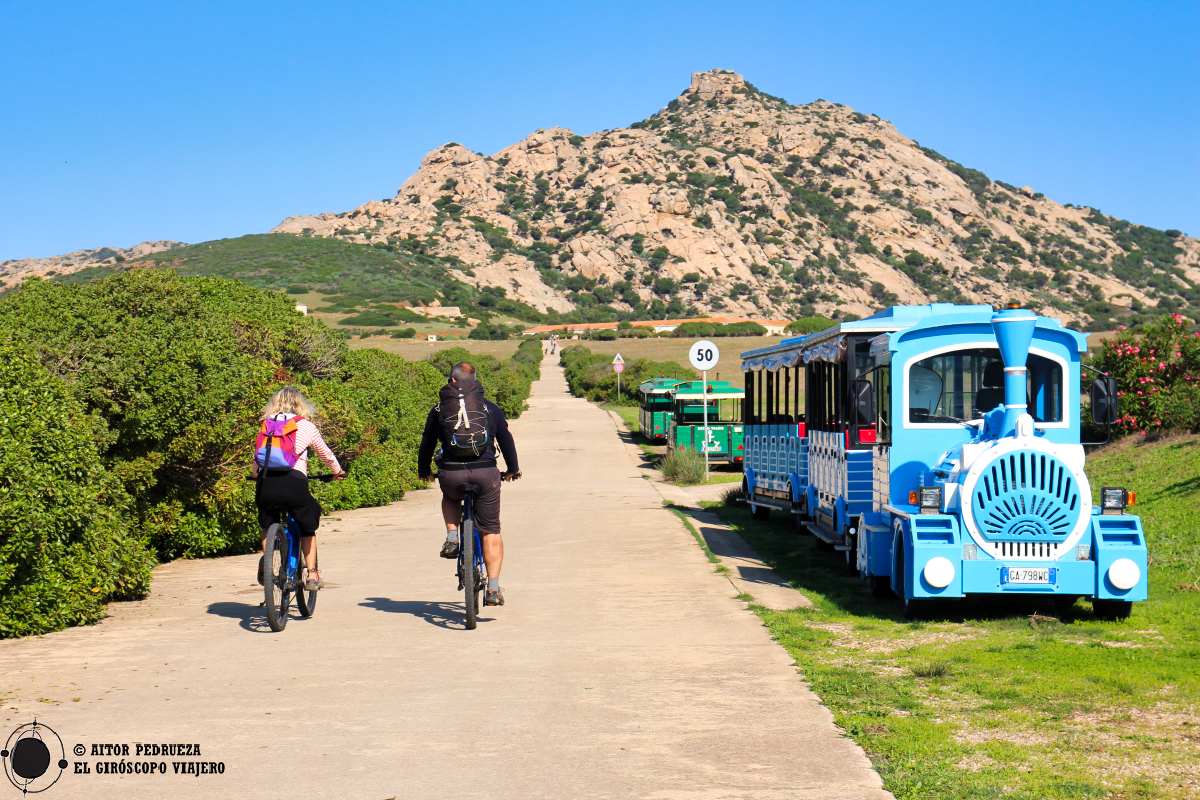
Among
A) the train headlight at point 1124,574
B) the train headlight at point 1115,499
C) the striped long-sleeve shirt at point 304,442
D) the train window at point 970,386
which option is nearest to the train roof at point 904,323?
the train window at point 970,386

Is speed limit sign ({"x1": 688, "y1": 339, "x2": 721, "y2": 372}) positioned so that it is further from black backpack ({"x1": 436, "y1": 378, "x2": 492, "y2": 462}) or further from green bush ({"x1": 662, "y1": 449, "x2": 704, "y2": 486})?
black backpack ({"x1": 436, "y1": 378, "x2": 492, "y2": 462})

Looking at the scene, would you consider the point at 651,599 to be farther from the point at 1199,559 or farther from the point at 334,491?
the point at 334,491

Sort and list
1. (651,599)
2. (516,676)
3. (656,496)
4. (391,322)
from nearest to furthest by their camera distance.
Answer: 1. (516,676)
2. (651,599)
3. (656,496)
4. (391,322)

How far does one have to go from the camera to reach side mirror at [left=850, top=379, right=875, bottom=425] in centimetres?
1152

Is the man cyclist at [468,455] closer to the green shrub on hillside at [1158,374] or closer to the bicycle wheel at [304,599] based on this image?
the bicycle wheel at [304,599]

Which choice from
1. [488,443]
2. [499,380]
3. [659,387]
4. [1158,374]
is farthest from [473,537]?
[499,380]

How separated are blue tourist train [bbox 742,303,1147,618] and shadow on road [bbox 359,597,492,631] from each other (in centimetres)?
366

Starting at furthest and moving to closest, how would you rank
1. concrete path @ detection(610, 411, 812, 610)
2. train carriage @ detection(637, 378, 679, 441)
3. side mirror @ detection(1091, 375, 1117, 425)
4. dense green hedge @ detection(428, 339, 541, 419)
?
dense green hedge @ detection(428, 339, 541, 419) < train carriage @ detection(637, 378, 679, 441) < concrete path @ detection(610, 411, 812, 610) < side mirror @ detection(1091, 375, 1117, 425)

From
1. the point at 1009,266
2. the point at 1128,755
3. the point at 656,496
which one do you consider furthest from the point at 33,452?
the point at 1009,266

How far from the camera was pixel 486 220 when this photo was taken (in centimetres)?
17275

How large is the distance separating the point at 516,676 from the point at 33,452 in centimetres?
410

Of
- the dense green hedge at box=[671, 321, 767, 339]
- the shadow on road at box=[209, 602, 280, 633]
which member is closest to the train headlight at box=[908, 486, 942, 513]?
the shadow on road at box=[209, 602, 280, 633]

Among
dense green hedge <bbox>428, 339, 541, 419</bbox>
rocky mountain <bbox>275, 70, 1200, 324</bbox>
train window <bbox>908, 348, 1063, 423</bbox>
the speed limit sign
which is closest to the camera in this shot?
train window <bbox>908, 348, 1063, 423</bbox>

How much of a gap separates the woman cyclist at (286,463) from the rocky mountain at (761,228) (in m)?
134
